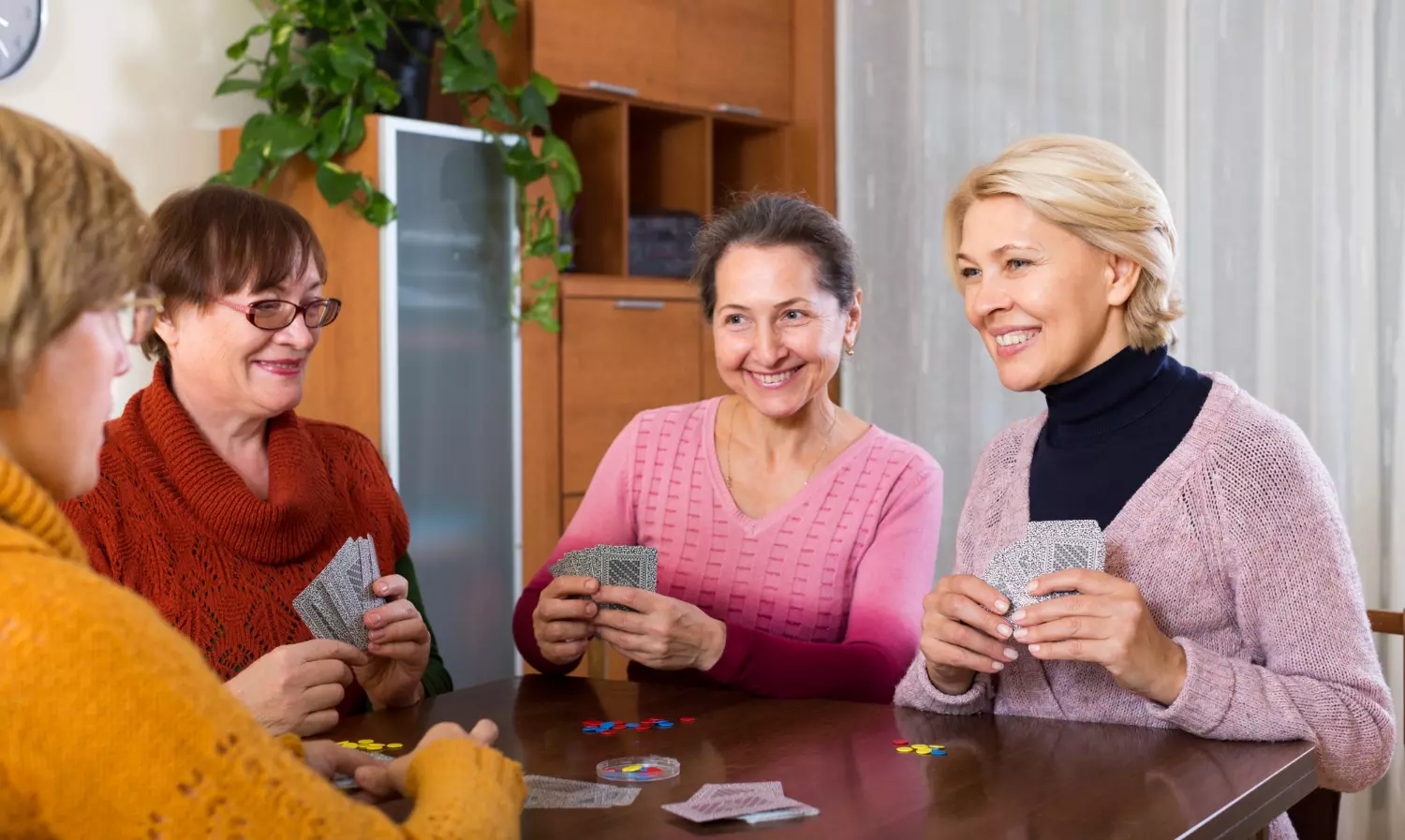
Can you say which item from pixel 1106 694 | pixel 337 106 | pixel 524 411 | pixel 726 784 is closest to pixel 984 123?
pixel 524 411

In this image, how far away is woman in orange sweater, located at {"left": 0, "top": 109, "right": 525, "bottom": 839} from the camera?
0.92 meters

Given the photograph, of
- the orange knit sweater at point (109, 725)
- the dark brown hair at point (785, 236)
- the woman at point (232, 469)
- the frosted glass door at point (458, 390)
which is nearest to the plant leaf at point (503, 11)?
the frosted glass door at point (458, 390)

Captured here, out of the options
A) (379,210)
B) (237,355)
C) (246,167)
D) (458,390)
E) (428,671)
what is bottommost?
(428,671)

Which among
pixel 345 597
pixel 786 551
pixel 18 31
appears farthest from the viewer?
pixel 18 31

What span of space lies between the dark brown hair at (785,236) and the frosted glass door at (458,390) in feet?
4.96

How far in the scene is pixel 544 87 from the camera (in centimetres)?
407

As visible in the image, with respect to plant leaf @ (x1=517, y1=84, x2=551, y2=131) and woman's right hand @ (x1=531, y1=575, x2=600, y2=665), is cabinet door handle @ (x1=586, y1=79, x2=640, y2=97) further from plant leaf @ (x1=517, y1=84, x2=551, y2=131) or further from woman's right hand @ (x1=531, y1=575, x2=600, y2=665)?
woman's right hand @ (x1=531, y1=575, x2=600, y2=665)

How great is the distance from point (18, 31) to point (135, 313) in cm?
278

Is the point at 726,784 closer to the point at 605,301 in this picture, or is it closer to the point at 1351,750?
the point at 1351,750

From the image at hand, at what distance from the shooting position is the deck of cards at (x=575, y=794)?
146 centimetres

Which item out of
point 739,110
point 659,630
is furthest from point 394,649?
point 739,110

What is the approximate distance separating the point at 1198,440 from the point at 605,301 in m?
2.73

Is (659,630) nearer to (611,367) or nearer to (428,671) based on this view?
(428,671)

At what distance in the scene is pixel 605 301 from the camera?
14.3 feet
